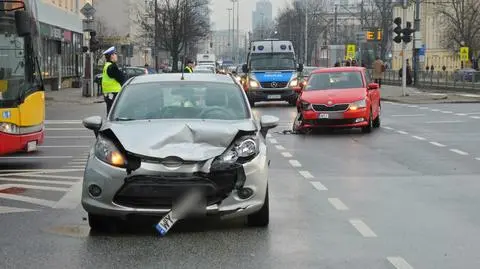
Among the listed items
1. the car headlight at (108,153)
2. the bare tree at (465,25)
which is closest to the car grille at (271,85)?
the car headlight at (108,153)

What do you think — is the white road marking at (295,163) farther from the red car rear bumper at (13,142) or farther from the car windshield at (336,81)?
the car windshield at (336,81)

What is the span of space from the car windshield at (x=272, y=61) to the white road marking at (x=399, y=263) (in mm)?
24050

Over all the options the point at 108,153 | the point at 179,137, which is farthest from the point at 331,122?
the point at 108,153

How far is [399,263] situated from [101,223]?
116 inches

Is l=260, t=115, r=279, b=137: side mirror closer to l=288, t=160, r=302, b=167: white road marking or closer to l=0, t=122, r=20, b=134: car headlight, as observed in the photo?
l=288, t=160, r=302, b=167: white road marking

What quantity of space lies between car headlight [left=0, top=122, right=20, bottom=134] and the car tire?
19.3ft

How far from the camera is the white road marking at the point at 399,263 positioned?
233 inches

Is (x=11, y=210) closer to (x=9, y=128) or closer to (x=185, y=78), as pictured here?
(x=185, y=78)

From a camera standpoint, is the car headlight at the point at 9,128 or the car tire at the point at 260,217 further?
the car headlight at the point at 9,128

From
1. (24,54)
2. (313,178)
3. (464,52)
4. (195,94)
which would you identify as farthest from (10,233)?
(464,52)

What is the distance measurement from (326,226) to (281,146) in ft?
25.0

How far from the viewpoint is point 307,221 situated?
7676 mm

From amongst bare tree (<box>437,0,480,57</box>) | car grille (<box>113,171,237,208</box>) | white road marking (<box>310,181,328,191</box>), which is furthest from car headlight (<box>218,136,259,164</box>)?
bare tree (<box>437,0,480,57</box>)

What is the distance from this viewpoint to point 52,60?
4547 centimetres
